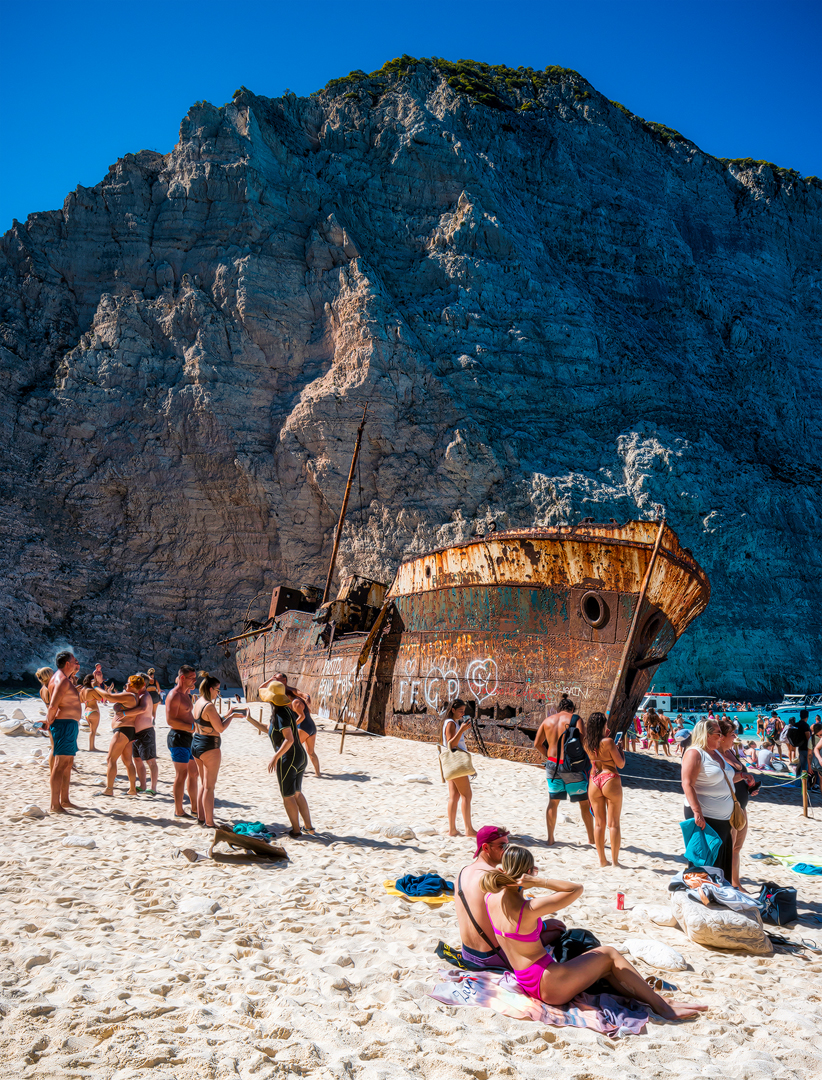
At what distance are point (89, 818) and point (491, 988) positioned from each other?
4.68 metres

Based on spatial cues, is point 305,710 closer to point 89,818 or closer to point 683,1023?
point 89,818

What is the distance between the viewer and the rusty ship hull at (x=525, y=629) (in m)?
10.5

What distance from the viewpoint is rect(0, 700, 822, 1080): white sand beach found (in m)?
2.32

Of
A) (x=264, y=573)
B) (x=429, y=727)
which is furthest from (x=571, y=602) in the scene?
(x=264, y=573)

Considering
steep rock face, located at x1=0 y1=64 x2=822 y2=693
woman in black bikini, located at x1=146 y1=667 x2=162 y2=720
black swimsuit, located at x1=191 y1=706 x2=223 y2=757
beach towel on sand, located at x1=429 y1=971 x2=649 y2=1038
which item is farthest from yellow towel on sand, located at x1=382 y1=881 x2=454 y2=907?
steep rock face, located at x1=0 y1=64 x2=822 y2=693

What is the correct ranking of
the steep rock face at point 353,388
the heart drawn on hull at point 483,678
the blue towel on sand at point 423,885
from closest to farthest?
the blue towel on sand at point 423,885
the heart drawn on hull at point 483,678
the steep rock face at point 353,388

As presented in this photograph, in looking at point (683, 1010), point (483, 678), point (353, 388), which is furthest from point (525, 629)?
point (353, 388)

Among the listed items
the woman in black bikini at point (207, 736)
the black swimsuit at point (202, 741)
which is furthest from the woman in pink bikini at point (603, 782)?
the black swimsuit at point (202, 741)

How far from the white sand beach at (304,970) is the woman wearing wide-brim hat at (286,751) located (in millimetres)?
362

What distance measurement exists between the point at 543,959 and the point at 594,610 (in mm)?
8437

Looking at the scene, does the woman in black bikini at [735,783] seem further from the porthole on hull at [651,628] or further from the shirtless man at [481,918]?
the porthole on hull at [651,628]

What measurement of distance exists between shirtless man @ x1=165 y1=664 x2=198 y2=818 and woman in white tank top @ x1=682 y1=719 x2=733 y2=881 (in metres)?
4.39

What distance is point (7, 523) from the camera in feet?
108

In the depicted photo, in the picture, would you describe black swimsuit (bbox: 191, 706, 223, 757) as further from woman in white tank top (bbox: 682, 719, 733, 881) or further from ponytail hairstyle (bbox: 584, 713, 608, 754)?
woman in white tank top (bbox: 682, 719, 733, 881)
